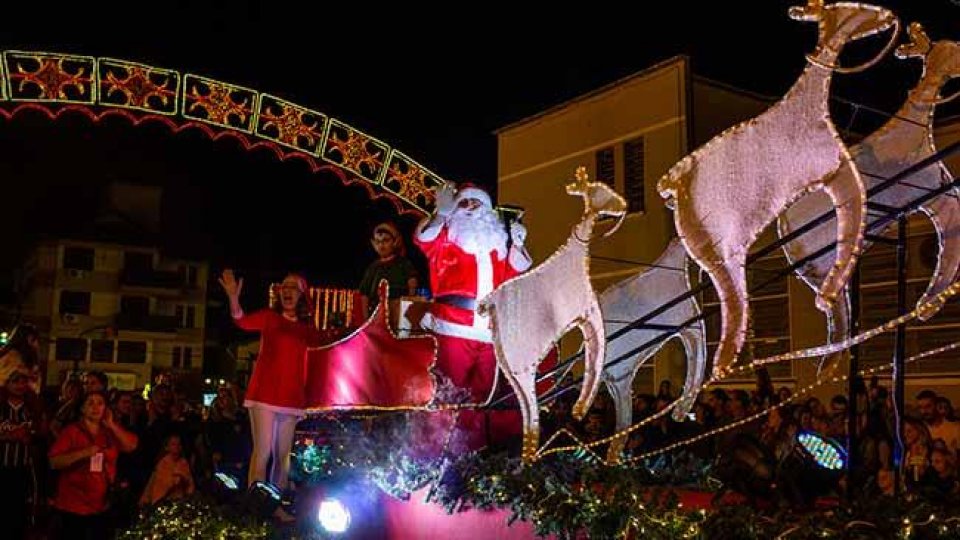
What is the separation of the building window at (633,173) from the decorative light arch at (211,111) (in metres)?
8.79

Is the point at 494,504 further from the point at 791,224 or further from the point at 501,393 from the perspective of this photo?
the point at 791,224

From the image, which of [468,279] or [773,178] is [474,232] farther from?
[773,178]

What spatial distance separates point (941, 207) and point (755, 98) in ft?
50.0

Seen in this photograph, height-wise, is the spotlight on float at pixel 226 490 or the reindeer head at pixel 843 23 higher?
the reindeer head at pixel 843 23

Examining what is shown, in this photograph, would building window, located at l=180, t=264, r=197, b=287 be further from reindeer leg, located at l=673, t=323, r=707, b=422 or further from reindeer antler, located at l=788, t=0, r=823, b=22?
reindeer antler, located at l=788, t=0, r=823, b=22

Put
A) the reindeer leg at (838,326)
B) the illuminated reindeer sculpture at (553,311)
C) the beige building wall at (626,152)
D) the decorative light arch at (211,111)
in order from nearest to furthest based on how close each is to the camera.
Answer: the reindeer leg at (838,326) → the illuminated reindeer sculpture at (553,311) → the decorative light arch at (211,111) → the beige building wall at (626,152)

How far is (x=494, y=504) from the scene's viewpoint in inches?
257

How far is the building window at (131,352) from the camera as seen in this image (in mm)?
52781

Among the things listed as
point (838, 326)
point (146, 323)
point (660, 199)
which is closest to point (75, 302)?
point (146, 323)

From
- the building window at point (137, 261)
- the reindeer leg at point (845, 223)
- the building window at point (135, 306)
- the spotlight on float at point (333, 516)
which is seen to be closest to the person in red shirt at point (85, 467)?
the spotlight on float at point (333, 516)

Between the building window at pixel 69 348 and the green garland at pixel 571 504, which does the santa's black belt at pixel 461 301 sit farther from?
the building window at pixel 69 348

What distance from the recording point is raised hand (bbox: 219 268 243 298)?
804 cm

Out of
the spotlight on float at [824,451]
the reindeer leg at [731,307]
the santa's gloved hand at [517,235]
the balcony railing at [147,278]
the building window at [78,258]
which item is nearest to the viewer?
the reindeer leg at [731,307]

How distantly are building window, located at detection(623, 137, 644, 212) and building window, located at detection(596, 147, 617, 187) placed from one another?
0.31m
